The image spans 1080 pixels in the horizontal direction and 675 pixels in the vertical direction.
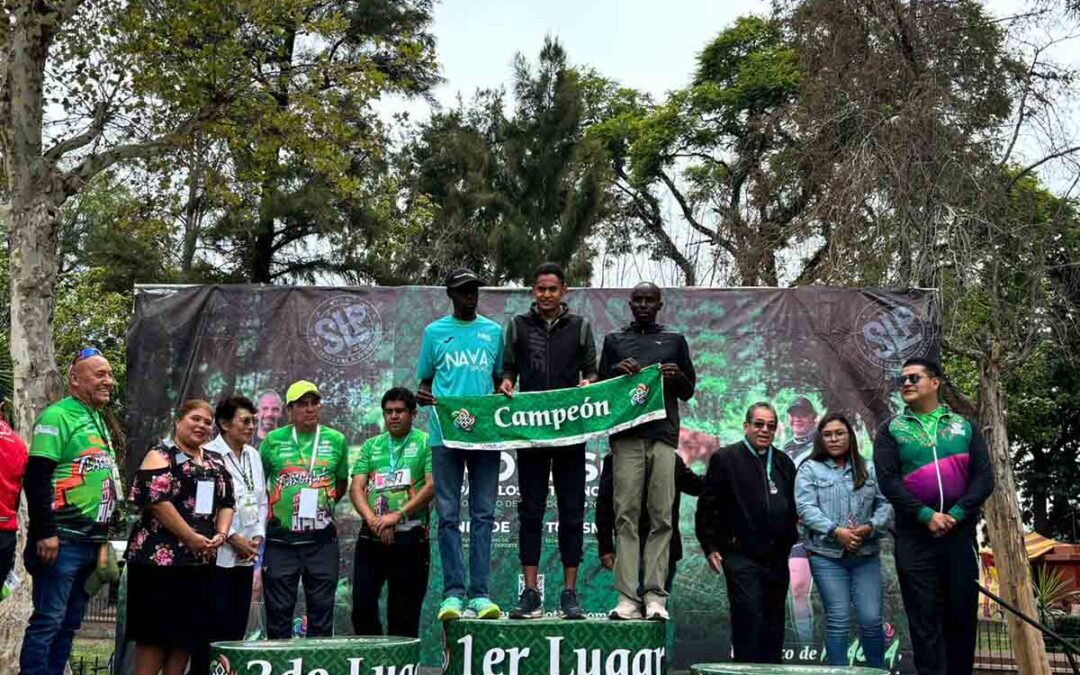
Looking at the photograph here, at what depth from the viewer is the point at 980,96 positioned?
1071 centimetres

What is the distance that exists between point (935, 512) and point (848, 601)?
0.93 m

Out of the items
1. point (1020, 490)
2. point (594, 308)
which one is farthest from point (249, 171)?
point (1020, 490)

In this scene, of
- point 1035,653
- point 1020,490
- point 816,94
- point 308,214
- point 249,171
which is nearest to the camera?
point 1035,653

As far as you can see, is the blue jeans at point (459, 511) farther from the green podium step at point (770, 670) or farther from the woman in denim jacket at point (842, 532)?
the woman in denim jacket at point (842, 532)

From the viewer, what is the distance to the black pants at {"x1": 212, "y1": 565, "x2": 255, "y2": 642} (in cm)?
625

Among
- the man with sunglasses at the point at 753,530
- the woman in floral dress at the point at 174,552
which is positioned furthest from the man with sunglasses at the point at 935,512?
the woman in floral dress at the point at 174,552

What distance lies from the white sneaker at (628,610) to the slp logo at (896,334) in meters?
3.45

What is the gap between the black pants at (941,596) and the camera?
6.16 meters

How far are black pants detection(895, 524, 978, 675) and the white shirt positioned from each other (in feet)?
11.7

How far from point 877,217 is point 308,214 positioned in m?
11.4

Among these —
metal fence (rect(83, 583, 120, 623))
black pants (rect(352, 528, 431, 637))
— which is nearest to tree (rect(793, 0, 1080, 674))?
black pants (rect(352, 528, 431, 637))

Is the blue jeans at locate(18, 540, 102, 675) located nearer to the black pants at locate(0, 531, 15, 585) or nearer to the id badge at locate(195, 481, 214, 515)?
the black pants at locate(0, 531, 15, 585)

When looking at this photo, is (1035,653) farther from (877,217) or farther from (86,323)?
(86,323)

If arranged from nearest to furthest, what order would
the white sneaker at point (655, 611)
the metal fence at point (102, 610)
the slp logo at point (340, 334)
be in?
the white sneaker at point (655, 611), the slp logo at point (340, 334), the metal fence at point (102, 610)
